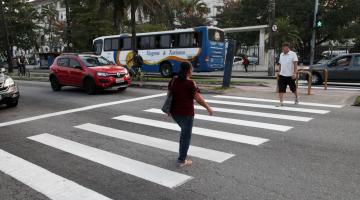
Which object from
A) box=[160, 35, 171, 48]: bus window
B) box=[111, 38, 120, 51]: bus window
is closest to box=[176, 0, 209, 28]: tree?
box=[111, 38, 120, 51]: bus window

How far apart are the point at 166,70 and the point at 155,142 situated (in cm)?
1775

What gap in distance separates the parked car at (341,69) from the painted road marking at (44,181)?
14.6 metres

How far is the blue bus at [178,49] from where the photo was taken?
73.4 ft

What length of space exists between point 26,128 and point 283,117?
6.17 metres

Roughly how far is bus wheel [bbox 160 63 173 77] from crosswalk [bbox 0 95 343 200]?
12941 mm

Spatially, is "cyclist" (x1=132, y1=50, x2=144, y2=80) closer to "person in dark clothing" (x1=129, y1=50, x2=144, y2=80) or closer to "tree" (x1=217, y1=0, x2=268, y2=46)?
"person in dark clothing" (x1=129, y1=50, x2=144, y2=80)

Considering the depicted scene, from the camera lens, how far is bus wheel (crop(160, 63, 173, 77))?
79.5 ft

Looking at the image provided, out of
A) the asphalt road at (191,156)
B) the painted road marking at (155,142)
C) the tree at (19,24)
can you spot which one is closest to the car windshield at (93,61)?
the asphalt road at (191,156)

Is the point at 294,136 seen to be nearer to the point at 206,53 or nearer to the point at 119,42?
the point at 206,53

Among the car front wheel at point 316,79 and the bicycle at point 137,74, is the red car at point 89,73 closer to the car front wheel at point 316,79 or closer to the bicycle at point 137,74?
the bicycle at point 137,74

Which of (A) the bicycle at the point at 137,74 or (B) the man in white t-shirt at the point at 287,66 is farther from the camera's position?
(A) the bicycle at the point at 137,74

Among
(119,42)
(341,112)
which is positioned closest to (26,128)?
(341,112)

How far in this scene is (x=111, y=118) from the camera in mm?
9406

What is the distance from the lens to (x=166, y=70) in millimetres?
24406
